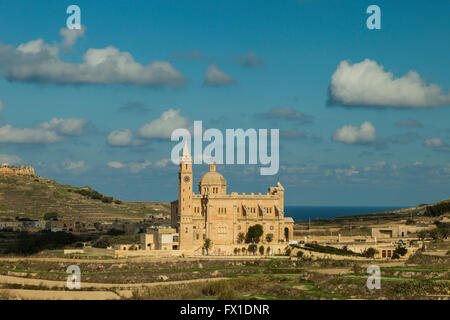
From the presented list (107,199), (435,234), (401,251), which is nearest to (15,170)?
(107,199)

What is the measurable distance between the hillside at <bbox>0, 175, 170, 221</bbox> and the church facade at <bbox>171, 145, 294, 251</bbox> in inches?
2095

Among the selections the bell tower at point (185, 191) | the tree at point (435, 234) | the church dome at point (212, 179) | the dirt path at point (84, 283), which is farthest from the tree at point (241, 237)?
the tree at point (435, 234)

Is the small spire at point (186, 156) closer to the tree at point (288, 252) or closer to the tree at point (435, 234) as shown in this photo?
the tree at point (288, 252)

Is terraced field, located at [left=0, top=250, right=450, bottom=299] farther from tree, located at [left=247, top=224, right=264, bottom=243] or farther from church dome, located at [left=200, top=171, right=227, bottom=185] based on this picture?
church dome, located at [left=200, top=171, right=227, bottom=185]

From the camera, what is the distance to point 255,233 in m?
84.1

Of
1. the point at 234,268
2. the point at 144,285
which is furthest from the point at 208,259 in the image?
the point at 144,285

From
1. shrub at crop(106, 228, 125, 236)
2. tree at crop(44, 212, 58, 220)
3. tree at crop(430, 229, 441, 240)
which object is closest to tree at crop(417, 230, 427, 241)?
tree at crop(430, 229, 441, 240)

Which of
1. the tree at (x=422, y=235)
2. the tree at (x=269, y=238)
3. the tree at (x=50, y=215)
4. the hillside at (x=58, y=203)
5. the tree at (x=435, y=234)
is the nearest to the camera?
the tree at (x=269, y=238)

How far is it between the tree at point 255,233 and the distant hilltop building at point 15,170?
315 ft

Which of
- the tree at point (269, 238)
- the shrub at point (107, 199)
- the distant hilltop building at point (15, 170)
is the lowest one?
the tree at point (269, 238)

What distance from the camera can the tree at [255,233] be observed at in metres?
84.1
